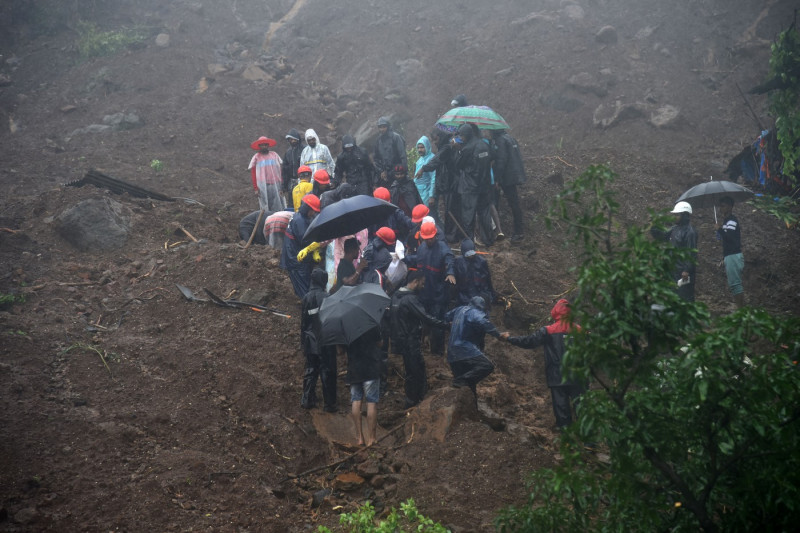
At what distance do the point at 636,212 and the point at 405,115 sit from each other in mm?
8438

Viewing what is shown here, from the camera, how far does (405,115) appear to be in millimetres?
17625

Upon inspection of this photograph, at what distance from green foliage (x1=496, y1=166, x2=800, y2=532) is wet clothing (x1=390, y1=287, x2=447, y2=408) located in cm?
379

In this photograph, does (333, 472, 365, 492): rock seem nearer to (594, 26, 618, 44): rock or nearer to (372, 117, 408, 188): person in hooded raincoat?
(372, 117, 408, 188): person in hooded raincoat

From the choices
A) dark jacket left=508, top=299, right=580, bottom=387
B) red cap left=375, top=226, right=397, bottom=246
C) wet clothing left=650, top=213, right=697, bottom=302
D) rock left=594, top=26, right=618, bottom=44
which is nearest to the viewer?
dark jacket left=508, top=299, right=580, bottom=387

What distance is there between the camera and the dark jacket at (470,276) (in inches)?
304

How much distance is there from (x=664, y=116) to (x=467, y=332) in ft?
33.1

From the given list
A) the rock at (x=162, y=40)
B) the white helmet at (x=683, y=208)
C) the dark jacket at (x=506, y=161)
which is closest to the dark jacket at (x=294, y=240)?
the dark jacket at (x=506, y=161)

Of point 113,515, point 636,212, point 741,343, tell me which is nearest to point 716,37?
point 636,212

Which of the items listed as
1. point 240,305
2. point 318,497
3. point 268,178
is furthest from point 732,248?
point 268,178

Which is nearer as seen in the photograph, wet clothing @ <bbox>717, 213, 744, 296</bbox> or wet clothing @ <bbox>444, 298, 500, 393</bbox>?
wet clothing @ <bbox>444, 298, 500, 393</bbox>

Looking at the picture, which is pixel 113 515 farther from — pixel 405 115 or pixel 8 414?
pixel 405 115

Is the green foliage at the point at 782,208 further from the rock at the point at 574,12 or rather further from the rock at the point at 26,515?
the rock at the point at 26,515

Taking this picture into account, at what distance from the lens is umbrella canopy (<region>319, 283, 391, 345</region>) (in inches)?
248

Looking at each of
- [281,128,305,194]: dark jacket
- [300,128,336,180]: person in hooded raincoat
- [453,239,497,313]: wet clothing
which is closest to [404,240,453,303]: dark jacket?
[453,239,497,313]: wet clothing
